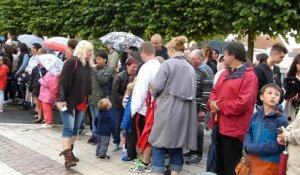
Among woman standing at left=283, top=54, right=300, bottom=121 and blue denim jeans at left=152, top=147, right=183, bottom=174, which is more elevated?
woman standing at left=283, top=54, right=300, bottom=121

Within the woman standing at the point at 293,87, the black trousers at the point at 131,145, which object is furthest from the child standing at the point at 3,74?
the woman standing at the point at 293,87

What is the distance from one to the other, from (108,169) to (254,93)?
2.57 metres

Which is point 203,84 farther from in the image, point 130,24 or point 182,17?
point 130,24

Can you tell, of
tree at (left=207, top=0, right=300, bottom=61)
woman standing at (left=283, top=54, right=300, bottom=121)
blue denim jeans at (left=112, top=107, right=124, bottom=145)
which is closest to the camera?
woman standing at (left=283, top=54, right=300, bottom=121)

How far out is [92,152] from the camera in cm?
739

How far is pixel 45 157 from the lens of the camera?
7.00 metres

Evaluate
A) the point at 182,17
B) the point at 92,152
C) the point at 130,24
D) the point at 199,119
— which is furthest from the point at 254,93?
the point at 130,24

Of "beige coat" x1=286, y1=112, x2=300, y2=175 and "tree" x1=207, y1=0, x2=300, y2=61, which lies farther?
"tree" x1=207, y1=0, x2=300, y2=61

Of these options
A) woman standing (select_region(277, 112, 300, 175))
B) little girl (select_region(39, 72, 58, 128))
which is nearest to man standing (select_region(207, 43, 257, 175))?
woman standing (select_region(277, 112, 300, 175))

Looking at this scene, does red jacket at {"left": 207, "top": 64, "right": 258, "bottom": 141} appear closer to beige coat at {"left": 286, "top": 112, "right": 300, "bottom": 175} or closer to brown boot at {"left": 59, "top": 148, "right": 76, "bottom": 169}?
beige coat at {"left": 286, "top": 112, "right": 300, "bottom": 175}

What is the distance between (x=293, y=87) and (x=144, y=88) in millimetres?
2071

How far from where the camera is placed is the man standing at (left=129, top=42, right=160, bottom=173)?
6.19 meters

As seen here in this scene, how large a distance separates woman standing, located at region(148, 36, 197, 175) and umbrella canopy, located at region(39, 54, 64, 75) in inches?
149

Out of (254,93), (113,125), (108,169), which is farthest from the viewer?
(113,125)
